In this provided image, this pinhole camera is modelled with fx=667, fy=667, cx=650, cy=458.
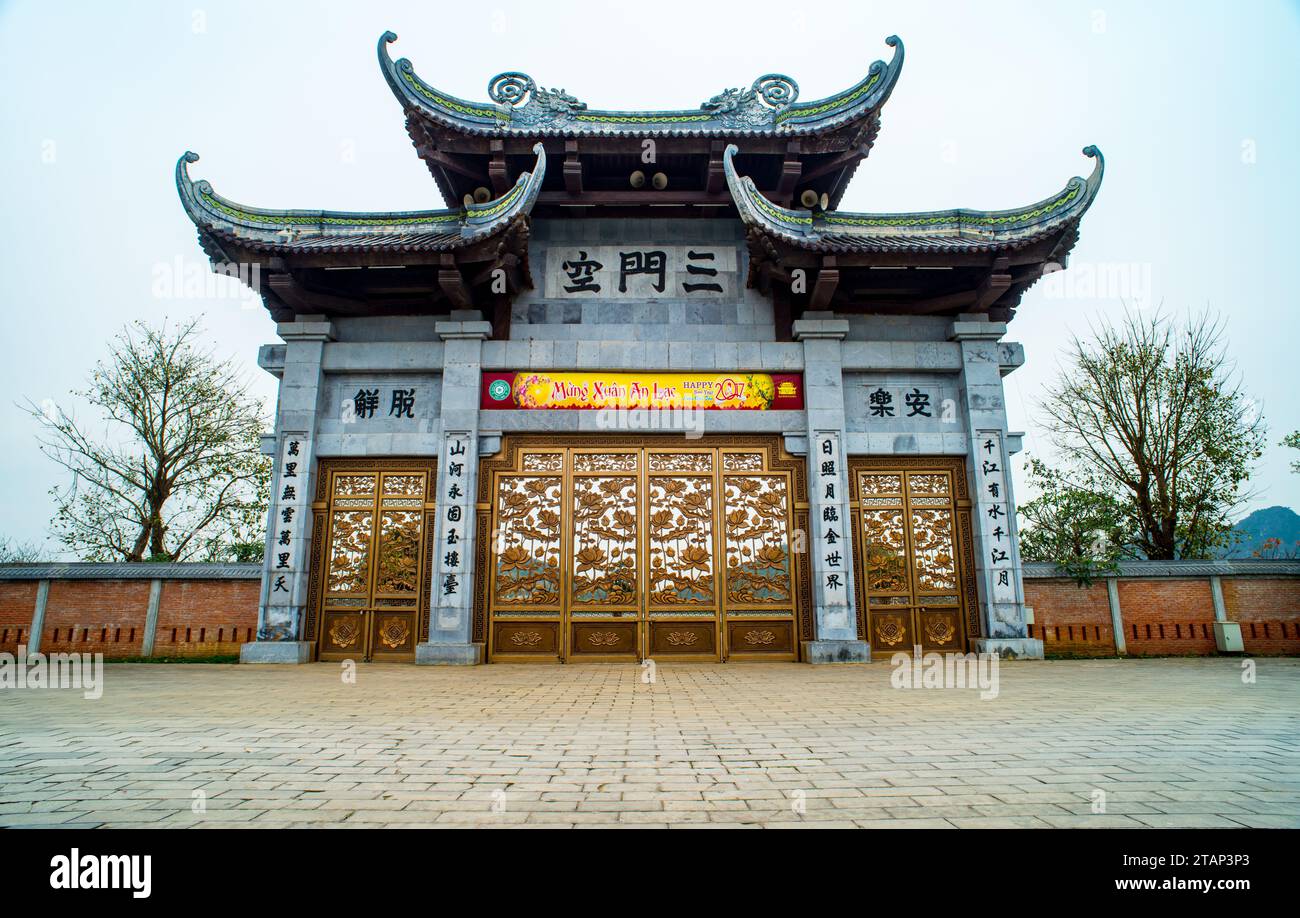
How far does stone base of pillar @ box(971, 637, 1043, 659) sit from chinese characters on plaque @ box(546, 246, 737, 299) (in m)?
6.53

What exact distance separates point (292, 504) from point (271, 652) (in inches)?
82.5

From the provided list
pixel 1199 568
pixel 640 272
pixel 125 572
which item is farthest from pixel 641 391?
pixel 1199 568

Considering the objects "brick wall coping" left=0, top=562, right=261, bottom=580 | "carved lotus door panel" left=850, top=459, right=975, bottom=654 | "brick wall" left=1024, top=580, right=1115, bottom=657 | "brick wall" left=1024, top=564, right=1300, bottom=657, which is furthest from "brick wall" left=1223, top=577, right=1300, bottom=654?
"brick wall coping" left=0, top=562, right=261, bottom=580

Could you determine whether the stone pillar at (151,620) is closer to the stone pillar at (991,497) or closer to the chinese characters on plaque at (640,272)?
the chinese characters on plaque at (640,272)

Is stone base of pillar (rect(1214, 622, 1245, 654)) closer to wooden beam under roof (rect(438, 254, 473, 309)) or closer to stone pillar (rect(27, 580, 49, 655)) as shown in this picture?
wooden beam under roof (rect(438, 254, 473, 309))

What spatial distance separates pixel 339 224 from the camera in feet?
34.3

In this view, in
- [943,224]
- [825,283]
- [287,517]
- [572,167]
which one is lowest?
[287,517]

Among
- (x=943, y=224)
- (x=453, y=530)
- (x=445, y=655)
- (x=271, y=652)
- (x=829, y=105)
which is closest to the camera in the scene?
(x=445, y=655)

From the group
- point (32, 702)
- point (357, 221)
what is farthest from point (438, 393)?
point (32, 702)

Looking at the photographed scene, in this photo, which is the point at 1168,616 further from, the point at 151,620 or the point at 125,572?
the point at 125,572

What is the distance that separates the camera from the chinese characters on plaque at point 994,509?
969 cm

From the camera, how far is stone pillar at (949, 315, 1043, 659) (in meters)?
9.56

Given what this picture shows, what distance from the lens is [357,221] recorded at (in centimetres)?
1055

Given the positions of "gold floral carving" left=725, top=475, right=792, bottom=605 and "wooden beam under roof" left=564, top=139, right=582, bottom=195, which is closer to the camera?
"gold floral carving" left=725, top=475, right=792, bottom=605
